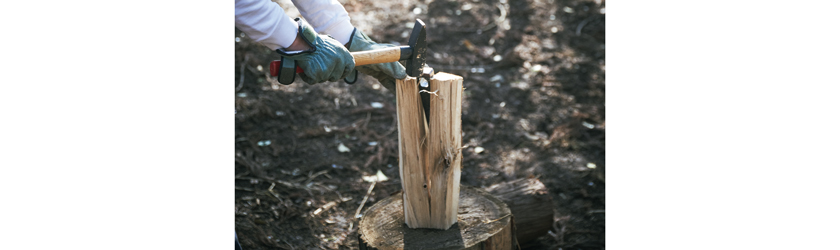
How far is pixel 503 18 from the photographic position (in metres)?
6.32

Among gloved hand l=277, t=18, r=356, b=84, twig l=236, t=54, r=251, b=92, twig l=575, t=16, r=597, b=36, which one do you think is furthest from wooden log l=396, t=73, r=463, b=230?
twig l=575, t=16, r=597, b=36

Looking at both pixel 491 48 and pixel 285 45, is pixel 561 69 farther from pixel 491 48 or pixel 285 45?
pixel 285 45

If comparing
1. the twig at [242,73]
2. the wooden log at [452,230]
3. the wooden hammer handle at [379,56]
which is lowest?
the twig at [242,73]

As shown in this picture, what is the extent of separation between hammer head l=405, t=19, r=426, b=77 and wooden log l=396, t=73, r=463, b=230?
0.04 metres

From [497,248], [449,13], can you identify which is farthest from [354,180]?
[449,13]

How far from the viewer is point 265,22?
221cm

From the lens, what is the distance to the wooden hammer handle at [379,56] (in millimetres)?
2225

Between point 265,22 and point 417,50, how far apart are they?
584mm

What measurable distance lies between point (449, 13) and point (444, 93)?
4275mm

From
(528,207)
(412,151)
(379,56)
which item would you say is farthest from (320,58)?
(528,207)

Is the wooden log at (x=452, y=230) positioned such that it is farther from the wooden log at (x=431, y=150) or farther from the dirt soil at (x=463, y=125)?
the dirt soil at (x=463, y=125)

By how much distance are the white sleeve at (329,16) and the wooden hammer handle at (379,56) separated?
1.07 ft

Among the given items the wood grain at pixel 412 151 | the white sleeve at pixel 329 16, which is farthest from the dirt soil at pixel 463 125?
the white sleeve at pixel 329 16

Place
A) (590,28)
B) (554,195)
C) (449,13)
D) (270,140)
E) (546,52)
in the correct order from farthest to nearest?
1. (449,13)
2. (590,28)
3. (546,52)
4. (270,140)
5. (554,195)
